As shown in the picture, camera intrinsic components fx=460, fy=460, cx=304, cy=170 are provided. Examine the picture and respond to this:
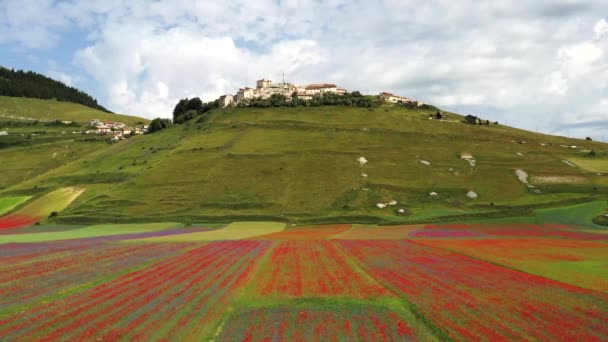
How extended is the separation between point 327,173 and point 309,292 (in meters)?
95.0

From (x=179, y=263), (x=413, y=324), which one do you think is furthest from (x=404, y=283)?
(x=179, y=263)

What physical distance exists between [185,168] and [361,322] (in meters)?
116

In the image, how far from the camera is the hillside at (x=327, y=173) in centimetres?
10775

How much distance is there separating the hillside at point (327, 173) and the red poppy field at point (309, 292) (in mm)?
43909

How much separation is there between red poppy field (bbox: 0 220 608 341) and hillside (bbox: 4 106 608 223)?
43.9m

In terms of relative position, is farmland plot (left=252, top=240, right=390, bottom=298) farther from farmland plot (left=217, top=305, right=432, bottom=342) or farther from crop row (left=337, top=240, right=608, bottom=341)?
farmland plot (left=217, top=305, right=432, bottom=342)

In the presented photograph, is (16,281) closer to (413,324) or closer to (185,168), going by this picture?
(413,324)

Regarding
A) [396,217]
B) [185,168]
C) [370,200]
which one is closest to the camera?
[396,217]

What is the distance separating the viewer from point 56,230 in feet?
307

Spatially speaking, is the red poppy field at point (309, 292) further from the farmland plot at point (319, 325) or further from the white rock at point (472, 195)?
the white rock at point (472, 195)

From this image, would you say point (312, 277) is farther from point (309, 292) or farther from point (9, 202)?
point (9, 202)

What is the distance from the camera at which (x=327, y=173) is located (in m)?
129

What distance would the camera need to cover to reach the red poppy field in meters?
24.8

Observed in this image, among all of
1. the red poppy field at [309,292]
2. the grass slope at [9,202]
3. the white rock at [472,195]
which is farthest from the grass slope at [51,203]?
the white rock at [472,195]
